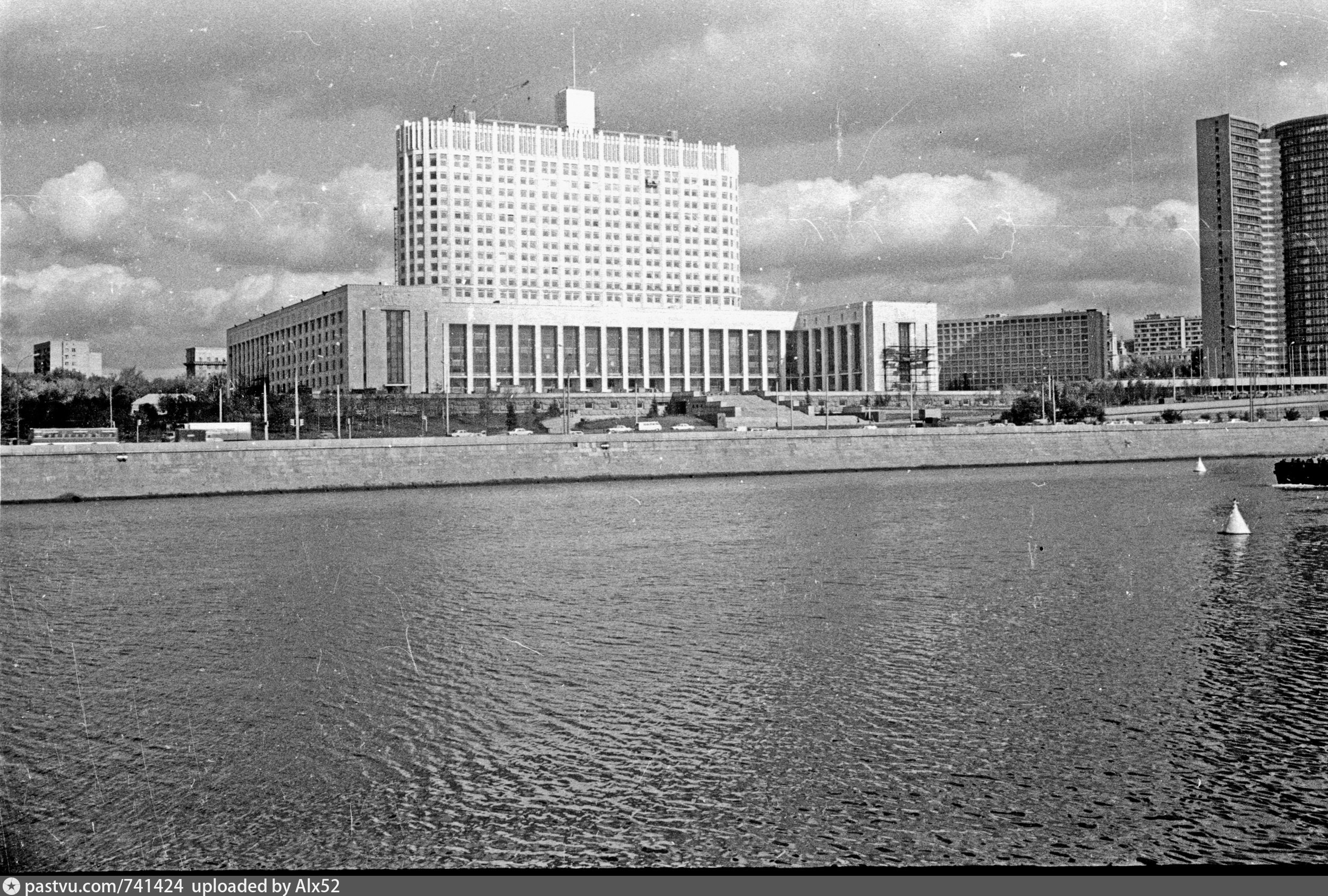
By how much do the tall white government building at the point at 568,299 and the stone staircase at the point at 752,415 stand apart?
19658 millimetres

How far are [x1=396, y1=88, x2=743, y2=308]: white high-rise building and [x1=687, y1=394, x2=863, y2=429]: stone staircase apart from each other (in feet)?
119

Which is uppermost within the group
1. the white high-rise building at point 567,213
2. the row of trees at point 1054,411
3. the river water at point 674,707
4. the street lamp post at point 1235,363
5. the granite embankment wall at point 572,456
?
the white high-rise building at point 567,213

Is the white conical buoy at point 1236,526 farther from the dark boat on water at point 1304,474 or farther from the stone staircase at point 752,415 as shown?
the stone staircase at point 752,415

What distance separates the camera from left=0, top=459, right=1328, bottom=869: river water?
→ 10125 millimetres

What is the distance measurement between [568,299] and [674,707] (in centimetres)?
14875

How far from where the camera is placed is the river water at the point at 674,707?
33.2ft

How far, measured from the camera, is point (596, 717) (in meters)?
13.7

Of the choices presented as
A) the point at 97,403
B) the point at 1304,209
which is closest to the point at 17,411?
the point at 97,403

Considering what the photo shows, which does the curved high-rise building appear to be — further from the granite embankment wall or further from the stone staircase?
the stone staircase

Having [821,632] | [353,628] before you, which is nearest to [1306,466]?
[821,632]

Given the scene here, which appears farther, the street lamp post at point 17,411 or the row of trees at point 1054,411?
the row of trees at point 1054,411

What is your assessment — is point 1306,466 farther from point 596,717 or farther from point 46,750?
point 46,750

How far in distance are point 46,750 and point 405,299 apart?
117 metres

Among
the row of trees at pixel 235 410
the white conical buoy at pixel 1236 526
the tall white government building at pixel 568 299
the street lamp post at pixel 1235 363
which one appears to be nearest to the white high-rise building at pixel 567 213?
the tall white government building at pixel 568 299
